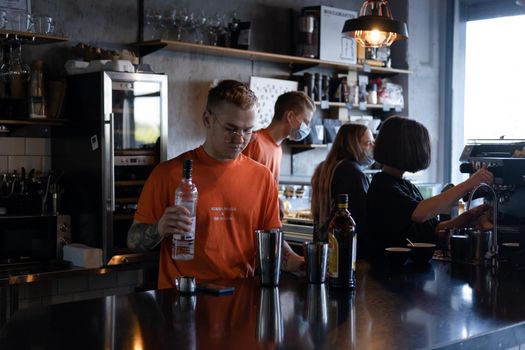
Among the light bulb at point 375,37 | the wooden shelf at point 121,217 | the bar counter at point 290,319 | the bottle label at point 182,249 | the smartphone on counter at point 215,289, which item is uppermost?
the light bulb at point 375,37

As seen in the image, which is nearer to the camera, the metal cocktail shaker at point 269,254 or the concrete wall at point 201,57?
the metal cocktail shaker at point 269,254

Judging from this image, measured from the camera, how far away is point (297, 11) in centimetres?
666

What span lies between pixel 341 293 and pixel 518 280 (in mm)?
786

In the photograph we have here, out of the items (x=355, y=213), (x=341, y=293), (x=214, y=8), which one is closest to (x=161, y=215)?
(x=341, y=293)

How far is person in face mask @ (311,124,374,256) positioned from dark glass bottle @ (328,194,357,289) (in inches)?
65.9

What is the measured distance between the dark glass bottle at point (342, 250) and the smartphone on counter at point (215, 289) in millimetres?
354

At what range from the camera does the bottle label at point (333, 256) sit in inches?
103

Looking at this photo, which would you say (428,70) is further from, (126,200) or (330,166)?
(126,200)

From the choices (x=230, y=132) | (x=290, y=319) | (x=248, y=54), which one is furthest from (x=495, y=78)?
(x=290, y=319)

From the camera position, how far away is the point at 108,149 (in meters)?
4.73

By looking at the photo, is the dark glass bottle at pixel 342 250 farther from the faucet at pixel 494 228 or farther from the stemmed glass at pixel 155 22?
the stemmed glass at pixel 155 22

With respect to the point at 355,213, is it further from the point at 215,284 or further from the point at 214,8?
the point at 214,8

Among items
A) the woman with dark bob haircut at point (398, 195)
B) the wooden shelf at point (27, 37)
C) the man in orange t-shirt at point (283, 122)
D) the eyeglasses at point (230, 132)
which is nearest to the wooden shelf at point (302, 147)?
the man in orange t-shirt at point (283, 122)

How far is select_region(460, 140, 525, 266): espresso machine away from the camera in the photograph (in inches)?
129
